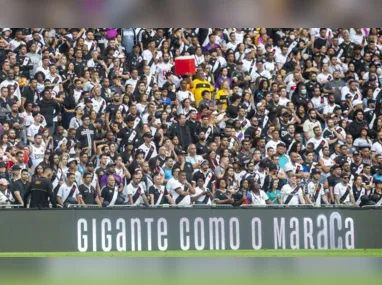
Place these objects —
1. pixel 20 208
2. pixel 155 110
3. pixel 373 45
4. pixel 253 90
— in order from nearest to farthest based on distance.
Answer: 1. pixel 20 208
2. pixel 155 110
3. pixel 253 90
4. pixel 373 45

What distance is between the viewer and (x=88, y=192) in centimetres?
1931

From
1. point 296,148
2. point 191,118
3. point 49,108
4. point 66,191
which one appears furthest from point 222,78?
point 66,191

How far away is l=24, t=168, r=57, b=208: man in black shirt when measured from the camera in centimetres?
1869

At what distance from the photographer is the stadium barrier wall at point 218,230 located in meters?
19.4

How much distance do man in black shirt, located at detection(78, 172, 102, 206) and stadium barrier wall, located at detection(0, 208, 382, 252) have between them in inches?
8.3

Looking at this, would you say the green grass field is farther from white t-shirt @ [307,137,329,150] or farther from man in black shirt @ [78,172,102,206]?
white t-shirt @ [307,137,329,150]

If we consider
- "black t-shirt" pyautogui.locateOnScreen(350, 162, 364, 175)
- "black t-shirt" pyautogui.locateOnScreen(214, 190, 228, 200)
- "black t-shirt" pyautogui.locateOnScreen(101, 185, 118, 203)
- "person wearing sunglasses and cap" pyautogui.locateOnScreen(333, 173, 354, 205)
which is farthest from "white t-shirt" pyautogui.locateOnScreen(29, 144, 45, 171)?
"black t-shirt" pyautogui.locateOnScreen(350, 162, 364, 175)

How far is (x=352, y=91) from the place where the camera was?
78.6 ft

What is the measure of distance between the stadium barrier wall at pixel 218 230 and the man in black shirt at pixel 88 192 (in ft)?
0.69

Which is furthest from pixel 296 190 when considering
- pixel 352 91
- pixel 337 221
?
pixel 352 91

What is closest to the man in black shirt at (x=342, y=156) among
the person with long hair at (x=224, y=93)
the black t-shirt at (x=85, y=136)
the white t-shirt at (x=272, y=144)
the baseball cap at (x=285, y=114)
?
the white t-shirt at (x=272, y=144)

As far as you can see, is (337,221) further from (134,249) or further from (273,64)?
(273,64)

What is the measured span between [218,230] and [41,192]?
11.3 feet

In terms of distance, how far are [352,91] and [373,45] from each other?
2.03 m
